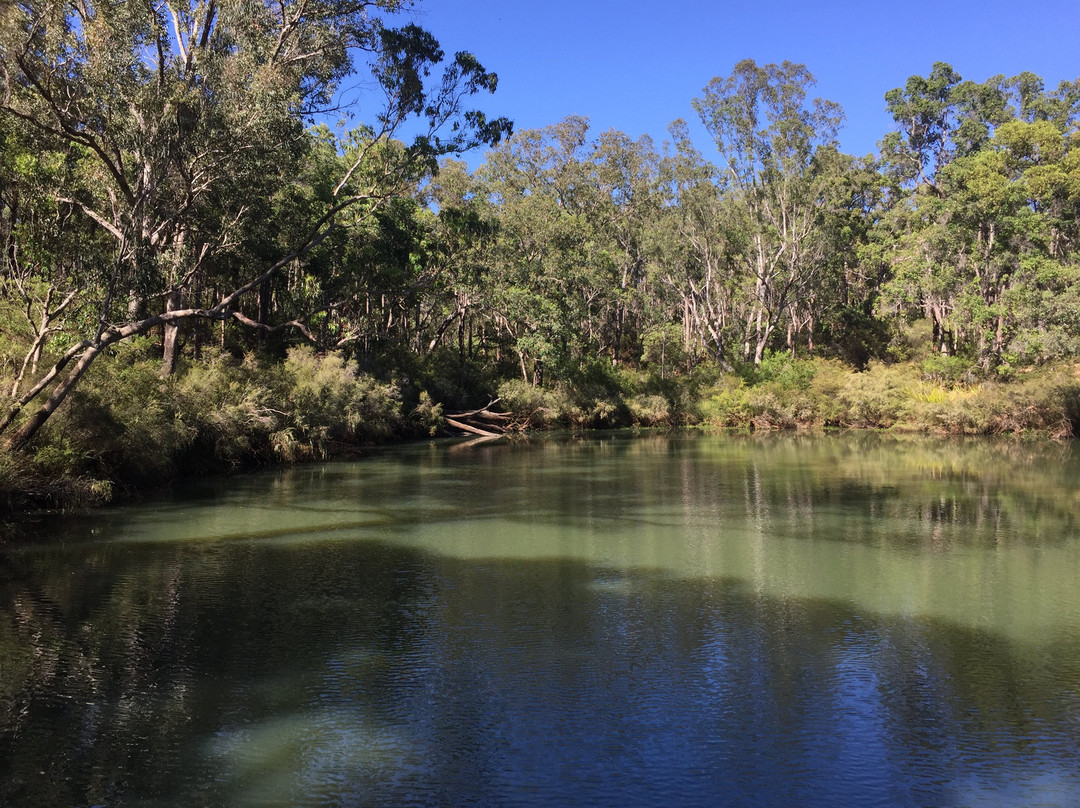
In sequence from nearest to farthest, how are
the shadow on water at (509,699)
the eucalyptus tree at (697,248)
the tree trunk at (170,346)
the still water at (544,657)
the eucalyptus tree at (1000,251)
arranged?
1. the shadow on water at (509,699)
2. the still water at (544,657)
3. the tree trunk at (170,346)
4. the eucalyptus tree at (1000,251)
5. the eucalyptus tree at (697,248)

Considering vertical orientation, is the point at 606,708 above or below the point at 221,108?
below

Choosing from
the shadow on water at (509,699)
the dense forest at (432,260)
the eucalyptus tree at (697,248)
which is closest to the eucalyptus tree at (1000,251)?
the dense forest at (432,260)

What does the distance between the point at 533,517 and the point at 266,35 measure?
12116mm

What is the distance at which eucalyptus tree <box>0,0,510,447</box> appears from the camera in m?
14.8

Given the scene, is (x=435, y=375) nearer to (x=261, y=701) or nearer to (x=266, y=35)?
(x=266, y=35)

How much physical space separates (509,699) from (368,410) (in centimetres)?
2334

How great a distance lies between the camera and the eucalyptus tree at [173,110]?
1480cm

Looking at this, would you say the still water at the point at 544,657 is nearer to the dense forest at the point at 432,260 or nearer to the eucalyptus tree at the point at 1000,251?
the dense forest at the point at 432,260

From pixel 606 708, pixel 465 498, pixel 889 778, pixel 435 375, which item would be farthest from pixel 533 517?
pixel 435 375

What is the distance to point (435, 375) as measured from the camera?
38.7 meters

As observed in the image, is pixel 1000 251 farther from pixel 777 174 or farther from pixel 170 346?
pixel 170 346

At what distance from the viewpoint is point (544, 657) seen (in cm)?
810

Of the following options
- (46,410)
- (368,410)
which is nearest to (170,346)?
(368,410)

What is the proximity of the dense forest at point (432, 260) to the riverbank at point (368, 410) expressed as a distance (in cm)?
11
